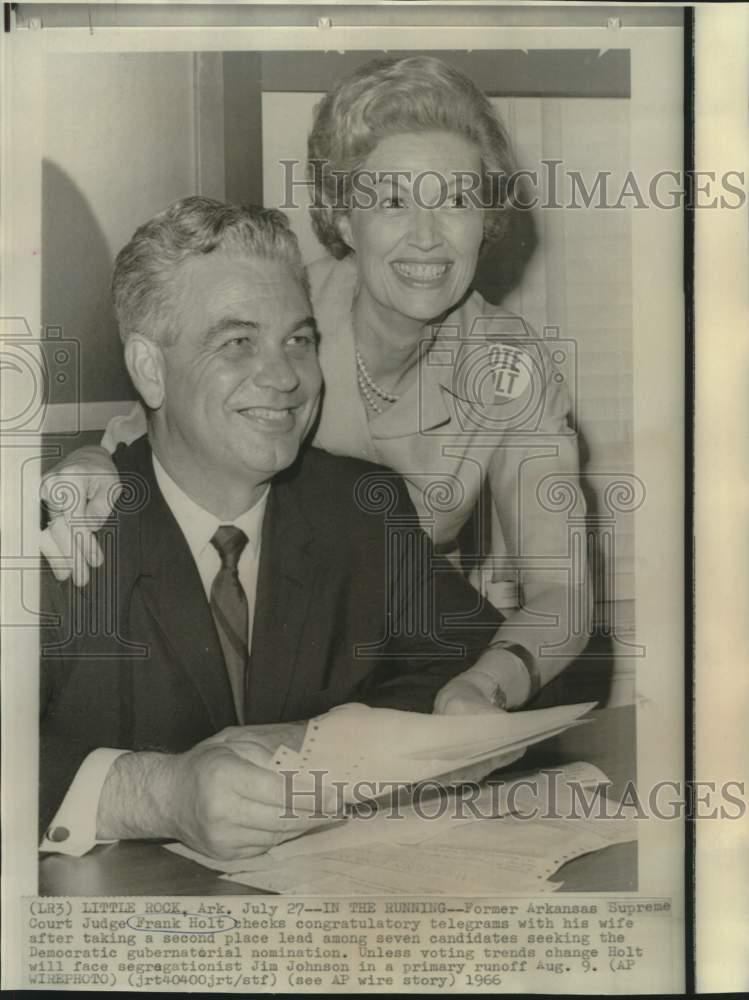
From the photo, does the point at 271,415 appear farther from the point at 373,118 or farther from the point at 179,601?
the point at 373,118

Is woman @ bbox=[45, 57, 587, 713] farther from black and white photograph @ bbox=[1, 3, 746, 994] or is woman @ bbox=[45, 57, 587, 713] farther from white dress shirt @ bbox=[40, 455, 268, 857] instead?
white dress shirt @ bbox=[40, 455, 268, 857]

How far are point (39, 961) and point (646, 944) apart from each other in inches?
35.6

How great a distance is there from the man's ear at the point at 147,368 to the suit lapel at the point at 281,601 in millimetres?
218

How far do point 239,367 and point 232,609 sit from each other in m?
0.35

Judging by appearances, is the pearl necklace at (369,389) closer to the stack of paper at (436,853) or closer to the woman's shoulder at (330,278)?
the woman's shoulder at (330,278)

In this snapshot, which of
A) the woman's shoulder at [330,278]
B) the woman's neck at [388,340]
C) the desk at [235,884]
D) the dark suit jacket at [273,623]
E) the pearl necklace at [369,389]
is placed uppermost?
the woman's shoulder at [330,278]

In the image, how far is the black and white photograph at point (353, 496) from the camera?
57.7 inches

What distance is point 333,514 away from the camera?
1.49 m

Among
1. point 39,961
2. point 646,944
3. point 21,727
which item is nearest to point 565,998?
point 646,944

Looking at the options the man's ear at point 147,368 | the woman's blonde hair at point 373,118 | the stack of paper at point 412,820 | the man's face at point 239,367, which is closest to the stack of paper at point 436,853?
the stack of paper at point 412,820

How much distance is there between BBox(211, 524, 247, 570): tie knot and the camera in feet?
4.88

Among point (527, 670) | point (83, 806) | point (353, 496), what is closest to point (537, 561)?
point (527, 670)

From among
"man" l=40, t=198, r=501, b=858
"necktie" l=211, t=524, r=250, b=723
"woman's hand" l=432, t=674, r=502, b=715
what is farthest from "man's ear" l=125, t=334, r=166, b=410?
"woman's hand" l=432, t=674, r=502, b=715

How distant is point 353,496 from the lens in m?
1.49
